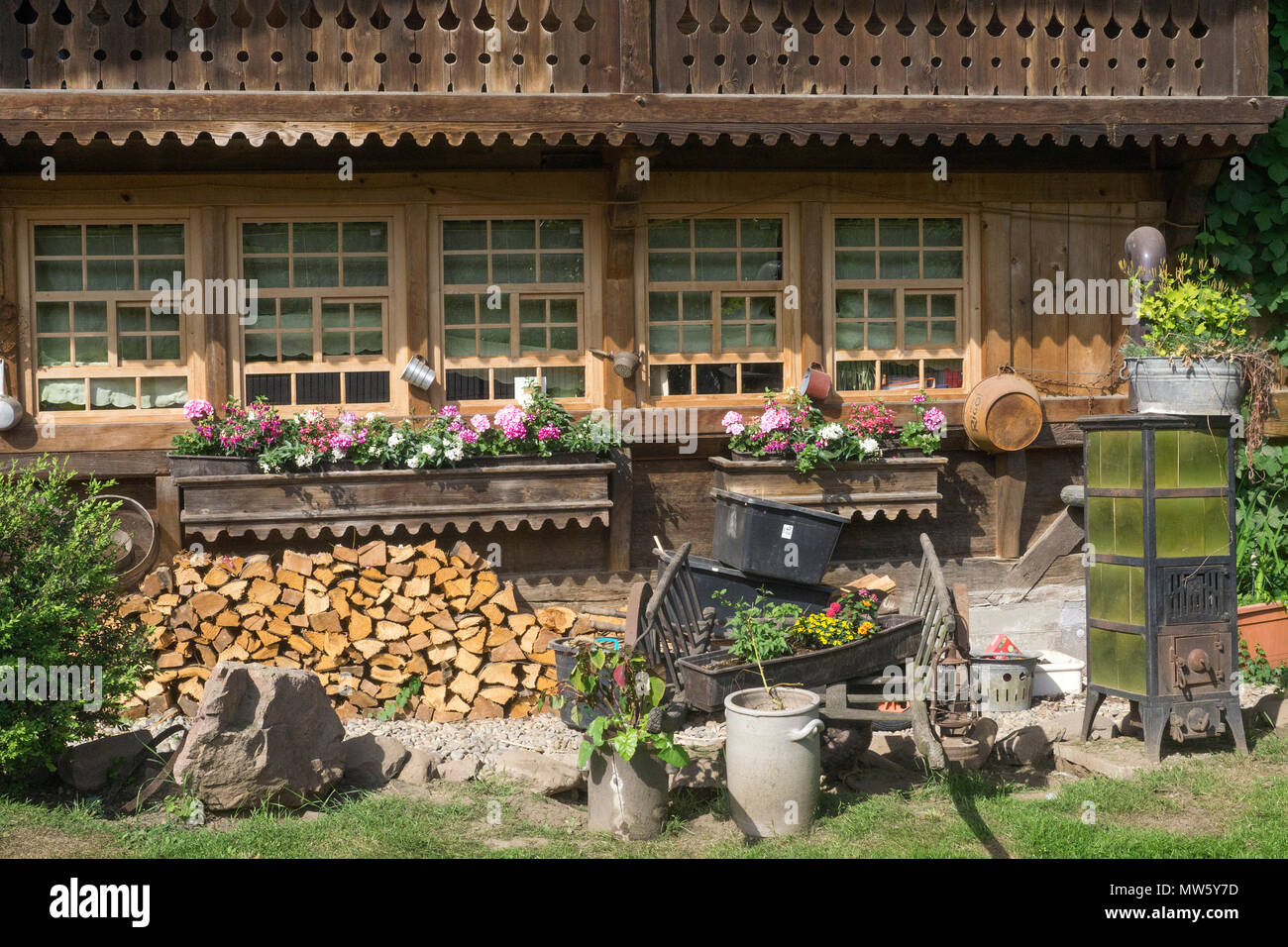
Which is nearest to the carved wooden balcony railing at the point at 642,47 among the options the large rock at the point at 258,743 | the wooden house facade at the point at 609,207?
the wooden house facade at the point at 609,207

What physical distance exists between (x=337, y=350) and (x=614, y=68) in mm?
2860

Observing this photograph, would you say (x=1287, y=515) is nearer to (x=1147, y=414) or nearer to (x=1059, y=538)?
(x=1059, y=538)

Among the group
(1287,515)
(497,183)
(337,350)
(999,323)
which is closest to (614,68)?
(497,183)

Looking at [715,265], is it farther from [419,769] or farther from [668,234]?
[419,769]

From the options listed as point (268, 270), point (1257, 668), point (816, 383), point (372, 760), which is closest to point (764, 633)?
point (372, 760)

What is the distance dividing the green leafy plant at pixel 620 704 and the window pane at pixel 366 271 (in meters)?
3.95

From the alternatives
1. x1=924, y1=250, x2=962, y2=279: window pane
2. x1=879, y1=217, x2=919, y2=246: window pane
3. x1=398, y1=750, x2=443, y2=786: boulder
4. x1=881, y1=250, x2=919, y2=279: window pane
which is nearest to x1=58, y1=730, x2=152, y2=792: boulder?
x1=398, y1=750, x2=443, y2=786: boulder

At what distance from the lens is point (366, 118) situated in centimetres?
851

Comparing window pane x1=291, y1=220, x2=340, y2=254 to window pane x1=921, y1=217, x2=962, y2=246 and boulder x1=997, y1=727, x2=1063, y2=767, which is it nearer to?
window pane x1=921, y1=217, x2=962, y2=246

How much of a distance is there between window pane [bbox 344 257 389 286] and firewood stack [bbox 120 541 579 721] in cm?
197

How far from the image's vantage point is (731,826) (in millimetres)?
6594

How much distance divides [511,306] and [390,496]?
174 cm

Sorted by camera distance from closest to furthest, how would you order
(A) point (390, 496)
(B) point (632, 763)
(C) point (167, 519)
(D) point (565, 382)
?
(B) point (632, 763) < (A) point (390, 496) < (C) point (167, 519) < (D) point (565, 382)

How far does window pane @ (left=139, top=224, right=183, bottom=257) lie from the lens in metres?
9.34
